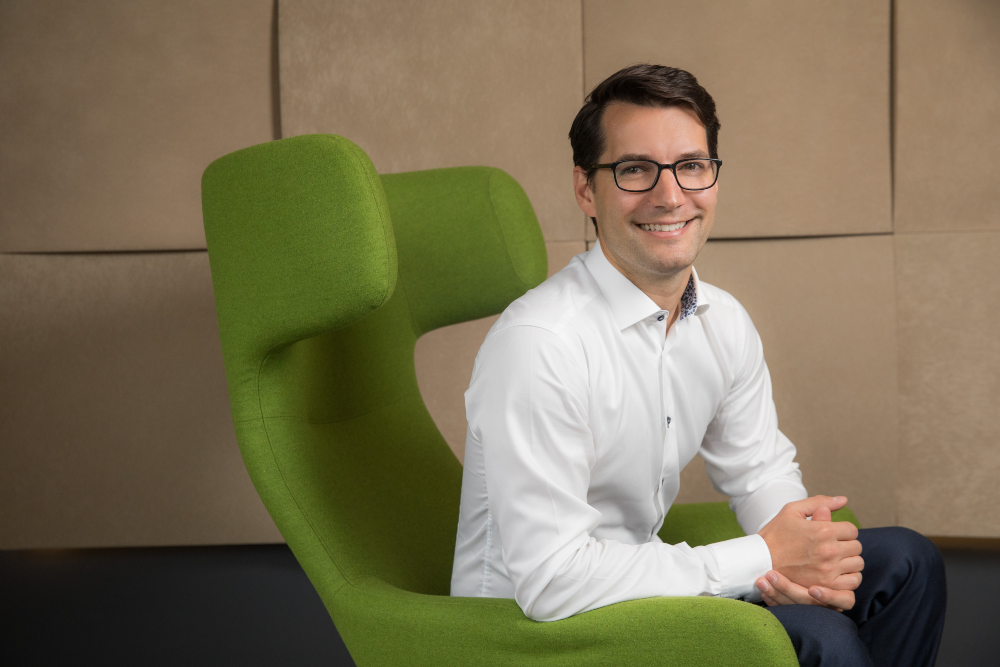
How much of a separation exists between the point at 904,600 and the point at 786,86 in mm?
1585

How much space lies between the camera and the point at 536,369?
101cm

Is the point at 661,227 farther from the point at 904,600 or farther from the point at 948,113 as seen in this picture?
the point at 948,113

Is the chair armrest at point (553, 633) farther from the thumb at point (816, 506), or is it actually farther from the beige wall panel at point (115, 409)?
the beige wall panel at point (115, 409)

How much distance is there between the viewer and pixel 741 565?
1.00 meters

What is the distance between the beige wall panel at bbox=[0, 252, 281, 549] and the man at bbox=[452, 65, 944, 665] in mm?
1448

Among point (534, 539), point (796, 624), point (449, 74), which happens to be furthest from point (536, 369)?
point (449, 74)

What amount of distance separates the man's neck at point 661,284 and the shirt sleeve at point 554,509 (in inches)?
8.7

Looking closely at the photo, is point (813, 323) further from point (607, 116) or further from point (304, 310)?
point (304, 310)

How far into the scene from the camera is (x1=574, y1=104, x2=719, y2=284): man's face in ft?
3.80

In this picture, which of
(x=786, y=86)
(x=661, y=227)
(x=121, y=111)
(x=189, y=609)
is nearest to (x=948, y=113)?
(x=786, y=86)

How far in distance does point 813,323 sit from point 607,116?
53.4 inches

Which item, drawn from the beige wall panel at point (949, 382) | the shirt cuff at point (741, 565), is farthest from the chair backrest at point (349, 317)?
the beige wall panel at point (949, 382)

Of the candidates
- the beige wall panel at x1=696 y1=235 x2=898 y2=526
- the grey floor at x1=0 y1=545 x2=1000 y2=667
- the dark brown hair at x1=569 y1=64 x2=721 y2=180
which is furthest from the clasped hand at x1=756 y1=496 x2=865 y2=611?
the beige wall panel at x1=696 y1=235 x2=898 y2=526

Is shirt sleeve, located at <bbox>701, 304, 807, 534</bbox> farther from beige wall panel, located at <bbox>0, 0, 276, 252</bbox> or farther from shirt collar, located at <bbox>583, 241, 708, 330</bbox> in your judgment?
beige wall panel, located at <bbox>0, 0, 276, 252</bbox>
